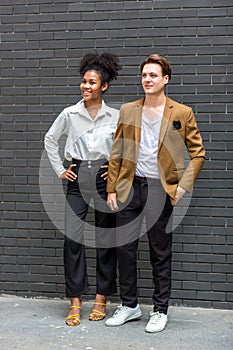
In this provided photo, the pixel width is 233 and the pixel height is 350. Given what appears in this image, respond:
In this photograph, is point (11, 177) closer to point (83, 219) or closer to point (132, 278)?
point (83, 219)

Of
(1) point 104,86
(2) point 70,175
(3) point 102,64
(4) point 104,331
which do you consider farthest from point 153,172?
(4) point 104,331

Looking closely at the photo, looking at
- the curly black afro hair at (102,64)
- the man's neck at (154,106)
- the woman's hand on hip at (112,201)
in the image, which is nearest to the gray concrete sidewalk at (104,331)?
the woman's hand on hip at (112,201)

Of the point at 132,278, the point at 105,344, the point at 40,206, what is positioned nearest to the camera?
the point at 105,344

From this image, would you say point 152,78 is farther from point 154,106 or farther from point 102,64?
point 102,64

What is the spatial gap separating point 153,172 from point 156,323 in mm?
1184

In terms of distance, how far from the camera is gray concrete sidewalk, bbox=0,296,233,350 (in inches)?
192

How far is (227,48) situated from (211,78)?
277 mm

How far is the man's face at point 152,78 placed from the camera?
5.01 metres

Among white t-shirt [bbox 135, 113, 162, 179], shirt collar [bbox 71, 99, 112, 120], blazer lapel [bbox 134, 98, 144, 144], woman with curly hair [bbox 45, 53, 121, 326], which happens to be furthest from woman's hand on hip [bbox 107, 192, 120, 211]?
shirt collar [bbox 71, 99, 112, 120]

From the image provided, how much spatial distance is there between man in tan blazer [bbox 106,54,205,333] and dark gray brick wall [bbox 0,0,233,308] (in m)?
0.48

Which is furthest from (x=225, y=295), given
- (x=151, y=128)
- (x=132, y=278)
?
(x=151, y=128)

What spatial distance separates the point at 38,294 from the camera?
236 inches

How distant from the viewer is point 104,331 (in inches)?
203

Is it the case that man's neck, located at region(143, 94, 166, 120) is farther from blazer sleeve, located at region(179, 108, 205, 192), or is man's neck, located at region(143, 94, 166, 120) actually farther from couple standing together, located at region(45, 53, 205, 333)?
blazer sleeve, located at region(179, 108, 205, 192)
